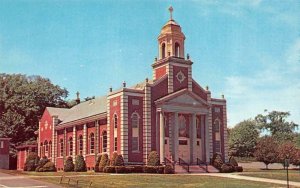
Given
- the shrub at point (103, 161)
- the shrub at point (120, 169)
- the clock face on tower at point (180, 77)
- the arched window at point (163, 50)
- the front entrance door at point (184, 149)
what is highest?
the arched window at point (163, 50)

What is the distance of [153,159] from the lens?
50.7m

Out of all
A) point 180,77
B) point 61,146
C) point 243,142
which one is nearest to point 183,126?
point 180,77

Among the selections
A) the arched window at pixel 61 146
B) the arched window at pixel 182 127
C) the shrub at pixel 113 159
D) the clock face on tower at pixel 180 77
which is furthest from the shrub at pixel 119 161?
the arched window at pixel 61 146

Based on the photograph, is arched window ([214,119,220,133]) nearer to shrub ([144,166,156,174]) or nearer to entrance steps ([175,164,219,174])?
entrance steps ([175,164,219,174])

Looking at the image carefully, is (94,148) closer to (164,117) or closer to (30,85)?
(164,117)

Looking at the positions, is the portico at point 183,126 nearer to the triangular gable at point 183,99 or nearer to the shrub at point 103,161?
the triangular gable at point 183,99

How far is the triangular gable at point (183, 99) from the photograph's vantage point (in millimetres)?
53188

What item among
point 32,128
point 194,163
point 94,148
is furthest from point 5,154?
point 194,163

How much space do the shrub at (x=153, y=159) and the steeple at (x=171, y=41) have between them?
12.2 metres

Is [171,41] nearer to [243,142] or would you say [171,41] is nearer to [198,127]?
[198,127]

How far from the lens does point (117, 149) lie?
52.3 m

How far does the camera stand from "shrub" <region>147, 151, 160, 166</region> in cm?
5044

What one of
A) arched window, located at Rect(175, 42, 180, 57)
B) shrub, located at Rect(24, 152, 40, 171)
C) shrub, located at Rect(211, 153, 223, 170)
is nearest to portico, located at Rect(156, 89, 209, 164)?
shrub, located at Rect(211, 153, 223, 170)

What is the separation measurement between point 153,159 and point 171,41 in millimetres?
14385
